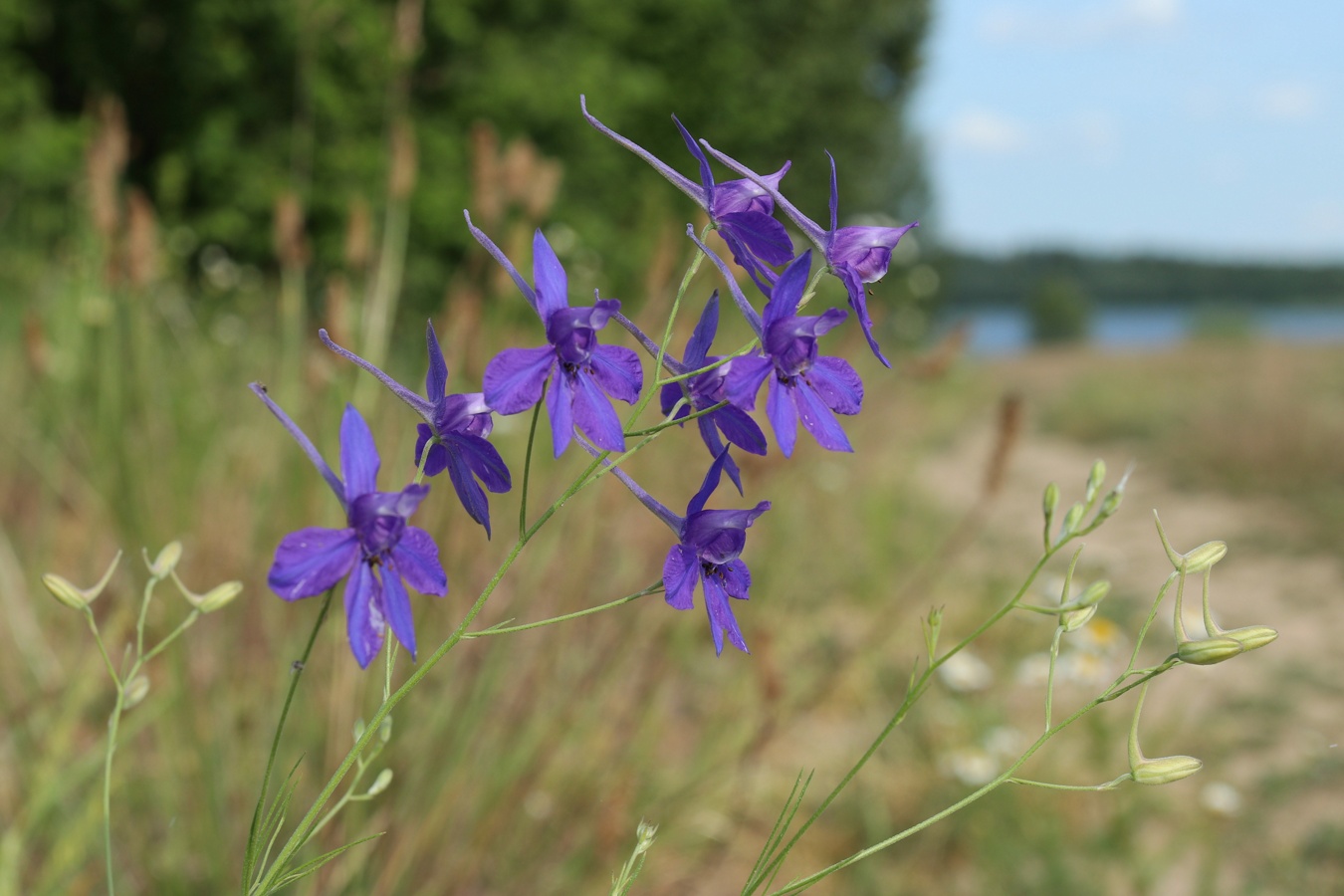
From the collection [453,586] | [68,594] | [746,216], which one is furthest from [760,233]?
[453,586]

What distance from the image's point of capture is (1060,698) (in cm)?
360

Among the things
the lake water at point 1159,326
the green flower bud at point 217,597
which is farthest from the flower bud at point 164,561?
the lake water at point 1159,326

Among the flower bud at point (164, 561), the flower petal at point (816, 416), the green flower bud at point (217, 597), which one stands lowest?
the green flower bud at point (217, 597)

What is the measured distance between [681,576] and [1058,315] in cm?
4039

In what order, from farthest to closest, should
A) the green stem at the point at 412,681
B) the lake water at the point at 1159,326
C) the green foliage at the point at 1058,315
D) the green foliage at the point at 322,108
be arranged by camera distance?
the green foliage at the point at 1058,315, the lake water at the point at 1159,326, the green foliage at the point at 322,108, the green stem at the point at 412,681

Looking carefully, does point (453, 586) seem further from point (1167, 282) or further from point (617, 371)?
point (1167, 282)

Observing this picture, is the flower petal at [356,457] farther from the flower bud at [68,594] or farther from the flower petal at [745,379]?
the flower bud at [68,594]

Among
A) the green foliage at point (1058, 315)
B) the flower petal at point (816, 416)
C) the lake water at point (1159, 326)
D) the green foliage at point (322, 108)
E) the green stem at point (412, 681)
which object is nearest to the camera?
the green stem at point (412, 681)

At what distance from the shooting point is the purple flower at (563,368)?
0.60 metres

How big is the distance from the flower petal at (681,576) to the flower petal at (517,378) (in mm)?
132

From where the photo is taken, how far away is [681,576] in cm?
69

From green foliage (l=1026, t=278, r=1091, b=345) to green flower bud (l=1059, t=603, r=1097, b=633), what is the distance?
39.4 metres

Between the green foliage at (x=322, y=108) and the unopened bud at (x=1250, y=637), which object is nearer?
the unopened bud at (x=1250, y=637)

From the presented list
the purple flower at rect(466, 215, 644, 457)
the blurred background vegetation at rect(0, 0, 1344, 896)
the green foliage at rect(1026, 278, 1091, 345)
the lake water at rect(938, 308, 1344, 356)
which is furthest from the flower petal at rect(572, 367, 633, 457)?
the green foliage at rect(1026, 278, 1091, 345)
